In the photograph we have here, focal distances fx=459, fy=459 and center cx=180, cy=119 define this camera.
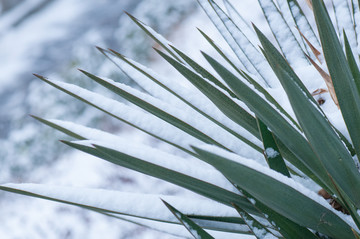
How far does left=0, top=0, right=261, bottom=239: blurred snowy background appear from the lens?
130 inches

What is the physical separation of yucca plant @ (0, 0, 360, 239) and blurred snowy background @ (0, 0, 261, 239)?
2.03 metres

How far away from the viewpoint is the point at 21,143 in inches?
159

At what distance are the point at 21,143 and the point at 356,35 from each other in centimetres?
359

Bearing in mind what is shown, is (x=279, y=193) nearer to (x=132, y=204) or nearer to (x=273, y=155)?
(x=273, y=155)

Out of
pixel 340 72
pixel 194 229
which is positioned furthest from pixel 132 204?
pixel 340 72

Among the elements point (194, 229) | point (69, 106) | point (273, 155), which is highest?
point (69, 106)

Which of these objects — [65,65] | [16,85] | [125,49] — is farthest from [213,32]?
[16,85]

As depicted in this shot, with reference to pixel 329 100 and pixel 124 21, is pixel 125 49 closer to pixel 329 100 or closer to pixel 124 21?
pixel 124 21

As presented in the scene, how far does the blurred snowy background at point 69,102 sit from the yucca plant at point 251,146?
6.67 feet

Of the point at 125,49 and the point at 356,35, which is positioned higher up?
the point at 125,49

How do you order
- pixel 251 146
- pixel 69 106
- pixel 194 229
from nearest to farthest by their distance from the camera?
pixel 194 229
pixel 251 146
pixel 69 106

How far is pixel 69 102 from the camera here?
420 centimetres

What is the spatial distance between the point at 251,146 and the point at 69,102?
11.8 ft

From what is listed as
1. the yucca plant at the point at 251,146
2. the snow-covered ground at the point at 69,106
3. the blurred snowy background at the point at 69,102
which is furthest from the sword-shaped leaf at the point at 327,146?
the snow-covered ground at the point at 69,106
